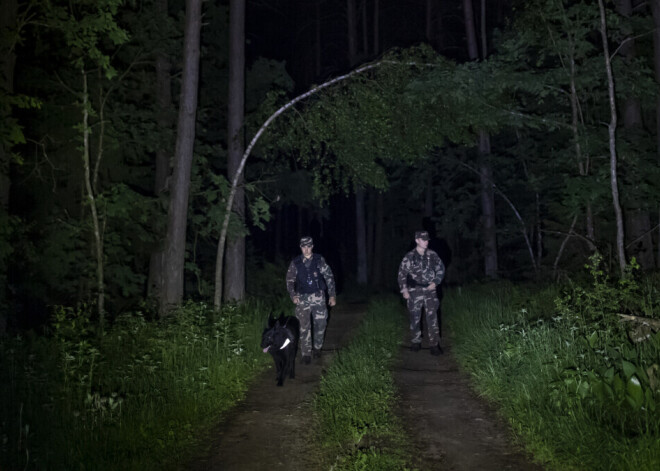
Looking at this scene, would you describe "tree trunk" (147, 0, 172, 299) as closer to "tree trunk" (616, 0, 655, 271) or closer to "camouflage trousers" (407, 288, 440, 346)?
"camouflage trousers" (407, 288, 440, 346)

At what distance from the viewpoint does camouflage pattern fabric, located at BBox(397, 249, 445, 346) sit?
9203mm

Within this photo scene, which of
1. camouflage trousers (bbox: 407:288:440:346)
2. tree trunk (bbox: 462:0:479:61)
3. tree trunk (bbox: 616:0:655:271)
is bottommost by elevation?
camouflage trousers (bbox: 407:288:440:346)

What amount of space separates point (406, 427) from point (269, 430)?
1527mm

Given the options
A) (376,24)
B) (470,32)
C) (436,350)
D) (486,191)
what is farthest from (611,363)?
(376,24)

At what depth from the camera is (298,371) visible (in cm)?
833

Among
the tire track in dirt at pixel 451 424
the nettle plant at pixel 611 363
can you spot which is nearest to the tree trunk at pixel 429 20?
the nettle plant at pixel 611 363

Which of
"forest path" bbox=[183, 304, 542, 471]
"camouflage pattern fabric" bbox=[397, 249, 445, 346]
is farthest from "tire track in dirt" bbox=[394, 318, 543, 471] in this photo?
"camouflage pattern fabric" bbox=[397, 249, 445, 346]

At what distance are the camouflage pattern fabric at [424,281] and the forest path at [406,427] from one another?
0.90m

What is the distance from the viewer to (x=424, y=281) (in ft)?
30.3

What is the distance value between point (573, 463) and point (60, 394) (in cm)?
577

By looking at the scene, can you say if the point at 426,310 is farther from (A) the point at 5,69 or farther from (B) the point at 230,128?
(A) the point at 5,69

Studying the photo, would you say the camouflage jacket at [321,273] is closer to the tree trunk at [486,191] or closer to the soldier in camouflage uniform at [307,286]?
the soldier in camouflage uniform at [307,286]

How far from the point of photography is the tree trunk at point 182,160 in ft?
34.8

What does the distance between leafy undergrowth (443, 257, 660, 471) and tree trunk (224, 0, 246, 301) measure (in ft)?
20.2
